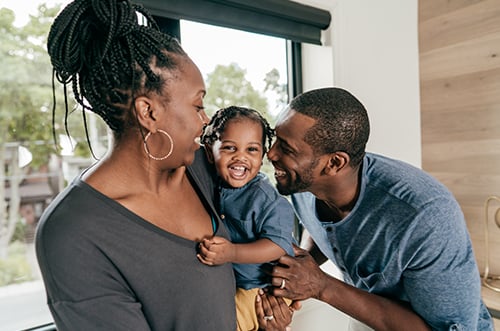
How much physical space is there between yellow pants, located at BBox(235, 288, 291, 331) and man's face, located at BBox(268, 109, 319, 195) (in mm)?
339

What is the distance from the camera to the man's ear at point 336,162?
1112mm

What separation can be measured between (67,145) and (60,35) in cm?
69

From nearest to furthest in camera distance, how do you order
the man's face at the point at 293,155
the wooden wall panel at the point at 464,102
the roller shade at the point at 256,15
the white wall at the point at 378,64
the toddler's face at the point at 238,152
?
the toddler's face at the point at 238,152, the man's face at the point at 293,155, the roller shade at the point at 256,15, the white wall at the point at 378,64, the wooden wall panel at the point at 464,102

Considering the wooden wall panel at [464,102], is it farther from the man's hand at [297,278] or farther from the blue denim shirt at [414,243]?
the man's hand at [297,278]

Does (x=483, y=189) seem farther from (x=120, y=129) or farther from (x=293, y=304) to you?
(x=120, y=129)

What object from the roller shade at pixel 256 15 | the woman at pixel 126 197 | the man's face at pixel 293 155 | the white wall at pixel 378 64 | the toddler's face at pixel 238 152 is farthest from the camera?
the white wall at pixel 378 64

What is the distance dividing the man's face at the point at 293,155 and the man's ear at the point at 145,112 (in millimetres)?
500

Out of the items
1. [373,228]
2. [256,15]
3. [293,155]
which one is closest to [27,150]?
[293,155]

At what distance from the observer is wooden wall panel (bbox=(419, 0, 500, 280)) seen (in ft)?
6.13

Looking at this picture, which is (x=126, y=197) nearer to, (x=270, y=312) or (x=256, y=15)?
(x=270, y=312)

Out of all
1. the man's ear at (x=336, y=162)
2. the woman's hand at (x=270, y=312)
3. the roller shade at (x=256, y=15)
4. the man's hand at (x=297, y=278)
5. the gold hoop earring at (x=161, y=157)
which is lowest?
the woman's hand at (x=270, y=312)

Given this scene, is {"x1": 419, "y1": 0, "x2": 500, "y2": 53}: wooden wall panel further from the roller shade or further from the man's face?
the man's face

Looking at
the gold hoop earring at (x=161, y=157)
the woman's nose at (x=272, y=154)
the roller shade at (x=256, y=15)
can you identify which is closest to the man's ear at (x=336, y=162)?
the woman's nose at (x=272, y=154)

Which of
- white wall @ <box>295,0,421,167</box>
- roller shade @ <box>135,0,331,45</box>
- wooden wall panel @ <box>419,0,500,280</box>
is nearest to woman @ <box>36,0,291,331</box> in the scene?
roller shade @ <box>135,0,331,45</box>
